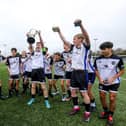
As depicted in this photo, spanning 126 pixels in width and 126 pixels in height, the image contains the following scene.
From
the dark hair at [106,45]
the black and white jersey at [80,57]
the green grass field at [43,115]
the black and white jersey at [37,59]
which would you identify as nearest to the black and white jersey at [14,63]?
the green grass field at [43,115]

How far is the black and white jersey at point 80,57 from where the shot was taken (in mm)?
7566

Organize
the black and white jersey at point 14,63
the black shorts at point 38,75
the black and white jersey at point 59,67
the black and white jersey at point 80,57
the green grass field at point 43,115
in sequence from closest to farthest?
1. the green grass field at point 43,115
2. the black and white jersey at point 80,57
3. the black shorts at point 38,75
4. the black and white jersey at point 59,67
5. the black and white jersey at point 14,63

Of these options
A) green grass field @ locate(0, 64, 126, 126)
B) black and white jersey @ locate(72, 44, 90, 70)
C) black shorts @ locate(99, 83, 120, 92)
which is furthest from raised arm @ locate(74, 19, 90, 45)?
green grass field @ locate(0, 64, 126, 126)

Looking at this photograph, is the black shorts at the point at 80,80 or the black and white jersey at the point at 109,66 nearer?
the black and white jersey at the point at 109,66

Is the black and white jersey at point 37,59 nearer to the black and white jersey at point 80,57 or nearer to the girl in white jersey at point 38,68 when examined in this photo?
the girl in white jersey at point 38,68

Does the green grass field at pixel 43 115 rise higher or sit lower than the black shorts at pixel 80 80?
lower

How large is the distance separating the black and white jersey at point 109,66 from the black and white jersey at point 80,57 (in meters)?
0.37

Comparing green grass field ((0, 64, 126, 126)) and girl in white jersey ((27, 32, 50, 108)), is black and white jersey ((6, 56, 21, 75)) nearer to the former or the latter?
green grass field ((0, 64, 126, 126))

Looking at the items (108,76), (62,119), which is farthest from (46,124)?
(108,76)

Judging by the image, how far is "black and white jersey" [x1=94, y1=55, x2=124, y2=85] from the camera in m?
7.08

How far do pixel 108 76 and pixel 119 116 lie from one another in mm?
1341

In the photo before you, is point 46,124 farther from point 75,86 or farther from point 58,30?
point 58,30

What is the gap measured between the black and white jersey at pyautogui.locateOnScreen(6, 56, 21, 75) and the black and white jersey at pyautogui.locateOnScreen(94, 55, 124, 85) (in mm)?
4624

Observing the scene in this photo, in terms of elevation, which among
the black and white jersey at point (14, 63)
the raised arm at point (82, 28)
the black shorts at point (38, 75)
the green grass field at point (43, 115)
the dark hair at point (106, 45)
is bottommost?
the green grass field at point (43, 115)
